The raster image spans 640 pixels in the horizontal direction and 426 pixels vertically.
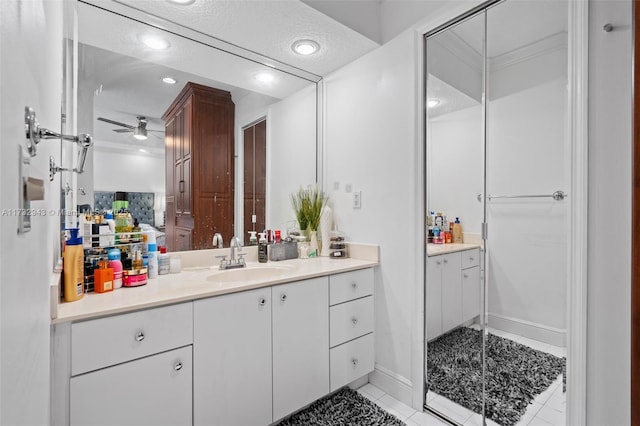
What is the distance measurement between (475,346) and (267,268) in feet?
3.93

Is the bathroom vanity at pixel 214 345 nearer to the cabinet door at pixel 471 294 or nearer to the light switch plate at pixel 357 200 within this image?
the light switch plate at pixel 357 200

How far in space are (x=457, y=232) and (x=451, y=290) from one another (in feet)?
1.06

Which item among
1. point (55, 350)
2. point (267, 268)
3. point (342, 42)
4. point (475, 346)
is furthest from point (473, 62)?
point (55, 350)

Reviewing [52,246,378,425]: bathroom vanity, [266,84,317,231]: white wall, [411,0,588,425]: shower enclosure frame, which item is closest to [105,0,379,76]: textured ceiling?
[266,84,317,231]: white wall

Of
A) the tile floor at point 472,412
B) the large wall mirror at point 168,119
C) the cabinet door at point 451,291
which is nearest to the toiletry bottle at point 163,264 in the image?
the large wall mirror at point 168,119

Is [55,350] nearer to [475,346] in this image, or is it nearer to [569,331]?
[475,346]

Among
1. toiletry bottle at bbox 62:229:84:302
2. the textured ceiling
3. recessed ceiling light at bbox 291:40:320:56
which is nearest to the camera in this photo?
toiletry bottle at bbox 62:229:84:302

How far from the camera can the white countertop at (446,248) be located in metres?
1.64

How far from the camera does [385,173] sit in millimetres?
1926

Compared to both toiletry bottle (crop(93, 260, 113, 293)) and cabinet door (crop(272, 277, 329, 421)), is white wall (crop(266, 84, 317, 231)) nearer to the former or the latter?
cabinet door (crop(272, 277, 329, 421))

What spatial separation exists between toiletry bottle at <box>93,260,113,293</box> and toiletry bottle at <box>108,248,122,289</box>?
3 centimetres

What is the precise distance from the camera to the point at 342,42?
189 cm

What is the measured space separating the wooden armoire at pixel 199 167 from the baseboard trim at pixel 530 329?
1.57 metres

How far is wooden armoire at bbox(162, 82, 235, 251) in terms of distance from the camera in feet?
5.95
